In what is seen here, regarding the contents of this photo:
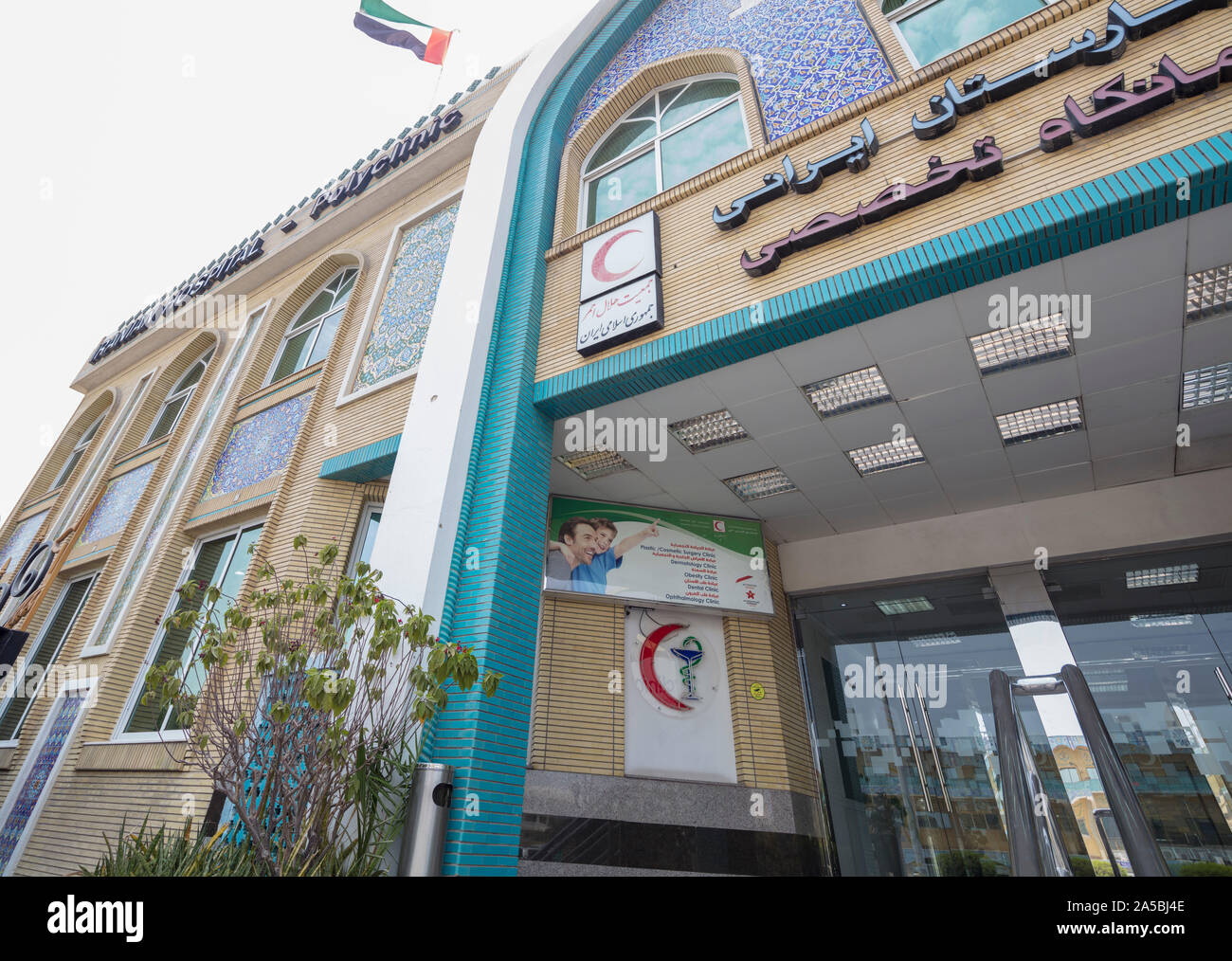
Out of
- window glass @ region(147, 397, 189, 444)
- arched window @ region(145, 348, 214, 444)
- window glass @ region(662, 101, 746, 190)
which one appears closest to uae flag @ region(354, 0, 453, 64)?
window glass @ region(662, 101, 746, 190)

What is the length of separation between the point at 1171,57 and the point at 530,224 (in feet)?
19.2

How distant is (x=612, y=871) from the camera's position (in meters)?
6.21

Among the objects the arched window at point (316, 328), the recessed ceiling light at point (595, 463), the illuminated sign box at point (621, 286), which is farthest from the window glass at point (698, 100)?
the arched window at point (316, 328)

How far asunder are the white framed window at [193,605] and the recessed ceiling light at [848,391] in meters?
6.86

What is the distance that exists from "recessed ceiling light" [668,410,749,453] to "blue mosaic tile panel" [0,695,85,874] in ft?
26.0

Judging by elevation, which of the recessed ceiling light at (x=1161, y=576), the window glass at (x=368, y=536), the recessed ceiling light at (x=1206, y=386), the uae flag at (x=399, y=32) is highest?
the uae flag at (x=399, y=32)

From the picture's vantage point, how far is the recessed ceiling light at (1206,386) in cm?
553

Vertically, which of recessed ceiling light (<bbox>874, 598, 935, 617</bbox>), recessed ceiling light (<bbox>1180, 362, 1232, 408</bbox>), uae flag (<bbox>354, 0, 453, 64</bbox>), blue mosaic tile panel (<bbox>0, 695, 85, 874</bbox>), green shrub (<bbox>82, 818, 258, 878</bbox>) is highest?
uae flag (<bbox>354, 0, 453, 64</bbox>)

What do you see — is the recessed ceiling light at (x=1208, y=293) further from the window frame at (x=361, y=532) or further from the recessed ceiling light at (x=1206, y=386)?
the window frame at (x=361, y=532)

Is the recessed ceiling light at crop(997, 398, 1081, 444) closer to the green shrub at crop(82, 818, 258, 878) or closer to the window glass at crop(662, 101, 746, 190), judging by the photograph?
the window glass at crop(662, 101, 746, 190)

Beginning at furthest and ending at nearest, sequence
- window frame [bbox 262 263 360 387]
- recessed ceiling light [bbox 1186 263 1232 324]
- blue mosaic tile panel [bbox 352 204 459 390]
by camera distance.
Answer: window frame [bbox 262 263 360 387] < blue mosaic tile panel [bbox 352 204 459 390] < recessed ceiling light [bbox 1186 263 1232 324]

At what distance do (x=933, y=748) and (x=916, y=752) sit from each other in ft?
0.69

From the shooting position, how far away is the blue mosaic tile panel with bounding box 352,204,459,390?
755 centimetres

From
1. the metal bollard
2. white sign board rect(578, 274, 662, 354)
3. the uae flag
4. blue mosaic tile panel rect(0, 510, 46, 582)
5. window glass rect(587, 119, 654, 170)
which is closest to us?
the metal bollard
